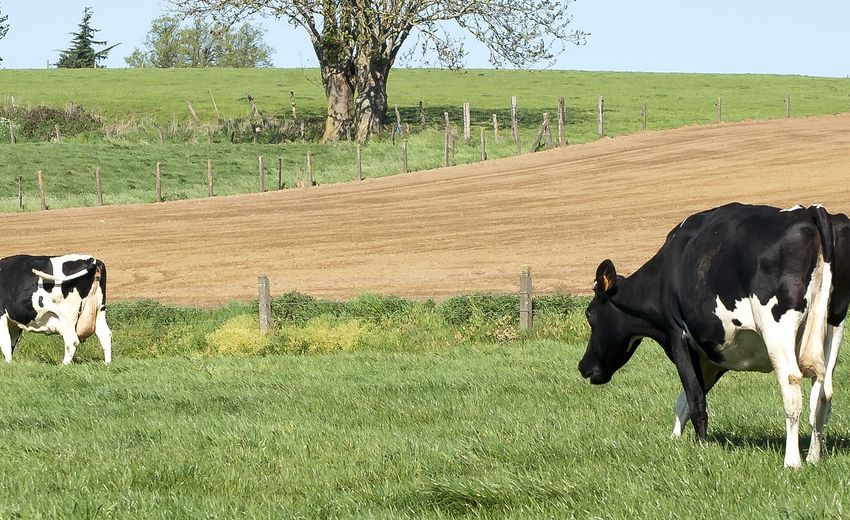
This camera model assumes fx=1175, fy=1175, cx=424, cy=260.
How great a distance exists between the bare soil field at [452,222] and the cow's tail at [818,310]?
51.7ft

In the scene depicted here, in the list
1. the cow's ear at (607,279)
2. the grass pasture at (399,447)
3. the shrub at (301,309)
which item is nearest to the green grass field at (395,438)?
the grass pasture at (399,447)

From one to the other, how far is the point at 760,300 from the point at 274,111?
6185 cm

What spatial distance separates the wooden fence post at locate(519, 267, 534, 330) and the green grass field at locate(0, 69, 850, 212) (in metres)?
26.8

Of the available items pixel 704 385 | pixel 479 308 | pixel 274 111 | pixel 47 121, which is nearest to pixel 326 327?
pixel 479 308

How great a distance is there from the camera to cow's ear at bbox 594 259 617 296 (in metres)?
9.69

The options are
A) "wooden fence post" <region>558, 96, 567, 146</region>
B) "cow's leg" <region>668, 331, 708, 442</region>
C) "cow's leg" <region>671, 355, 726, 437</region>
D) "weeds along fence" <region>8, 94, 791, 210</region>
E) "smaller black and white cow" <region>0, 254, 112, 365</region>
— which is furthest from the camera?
"wooden fence post" <region>558, 96, 567, 146</region>

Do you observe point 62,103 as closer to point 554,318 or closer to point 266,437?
point 554,318

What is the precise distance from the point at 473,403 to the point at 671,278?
145 inches

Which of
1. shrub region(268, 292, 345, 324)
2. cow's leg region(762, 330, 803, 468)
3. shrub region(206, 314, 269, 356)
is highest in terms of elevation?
cow's leg region(762, 330, 803, 468)

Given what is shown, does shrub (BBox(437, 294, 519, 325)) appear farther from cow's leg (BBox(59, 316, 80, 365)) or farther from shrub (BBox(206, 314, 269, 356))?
cow's leg (BBox(59, 316, 80, 365))

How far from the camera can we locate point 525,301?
18844 millimetres

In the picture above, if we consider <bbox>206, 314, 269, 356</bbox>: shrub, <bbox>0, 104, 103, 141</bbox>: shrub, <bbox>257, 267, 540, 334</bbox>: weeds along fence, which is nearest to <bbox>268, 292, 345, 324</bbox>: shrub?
<bbox>257, 267, 540, 334</bbox>: weeds along fence

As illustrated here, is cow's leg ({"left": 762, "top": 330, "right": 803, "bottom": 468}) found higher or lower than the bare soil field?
higher

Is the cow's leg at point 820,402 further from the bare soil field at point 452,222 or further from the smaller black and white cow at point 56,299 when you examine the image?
the bare soil field at point 452,222
